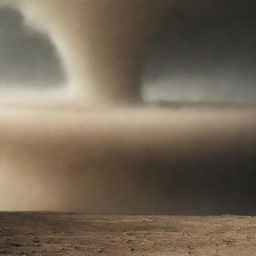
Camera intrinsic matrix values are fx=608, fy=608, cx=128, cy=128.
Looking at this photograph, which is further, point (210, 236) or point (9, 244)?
point (210, 236)

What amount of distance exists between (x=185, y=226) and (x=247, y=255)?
6.24m

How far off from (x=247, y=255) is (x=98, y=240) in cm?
385

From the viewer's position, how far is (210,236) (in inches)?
606

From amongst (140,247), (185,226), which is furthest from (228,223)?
(140,247)

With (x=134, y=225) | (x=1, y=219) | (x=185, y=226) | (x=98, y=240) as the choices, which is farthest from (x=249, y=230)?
(x=1, y=219)

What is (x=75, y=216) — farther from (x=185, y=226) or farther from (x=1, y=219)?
(x=185, y=226)

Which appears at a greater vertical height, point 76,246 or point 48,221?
point 48,221

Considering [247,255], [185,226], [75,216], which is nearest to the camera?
[247,255]

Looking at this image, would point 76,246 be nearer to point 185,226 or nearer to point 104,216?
point 185,226

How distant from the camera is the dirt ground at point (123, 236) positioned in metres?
12.7

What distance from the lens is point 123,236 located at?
15.4 metres

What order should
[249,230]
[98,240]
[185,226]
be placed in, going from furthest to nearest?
1. [185,226]
2. [249,230]
3. [98,240]

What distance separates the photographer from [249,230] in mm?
17125

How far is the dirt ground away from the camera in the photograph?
41.7ft
